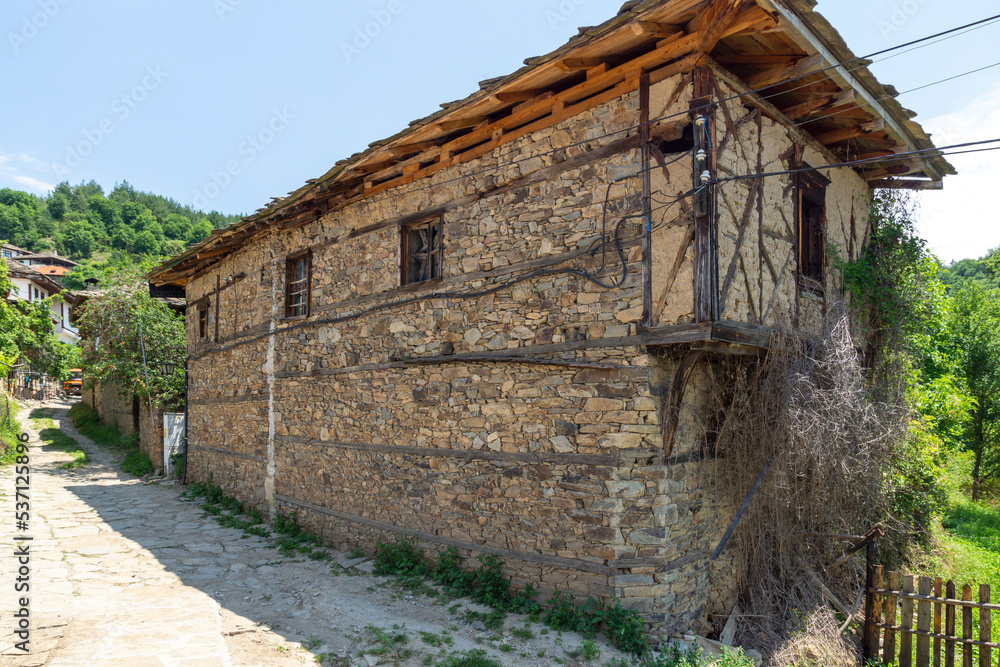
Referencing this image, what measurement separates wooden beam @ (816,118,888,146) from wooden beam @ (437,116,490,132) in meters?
4.12

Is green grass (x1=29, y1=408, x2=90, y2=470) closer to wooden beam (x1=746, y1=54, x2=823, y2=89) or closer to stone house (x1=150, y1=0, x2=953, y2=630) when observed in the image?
stone house (x1=150, y1=0, x2=953, y2=630)

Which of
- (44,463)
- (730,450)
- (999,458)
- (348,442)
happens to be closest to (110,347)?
(44,463)

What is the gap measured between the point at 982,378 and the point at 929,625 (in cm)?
1125

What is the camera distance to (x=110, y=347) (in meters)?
15.4

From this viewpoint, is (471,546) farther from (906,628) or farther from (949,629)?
(949,629)

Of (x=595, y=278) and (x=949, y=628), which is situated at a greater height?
(x=595, y=278)

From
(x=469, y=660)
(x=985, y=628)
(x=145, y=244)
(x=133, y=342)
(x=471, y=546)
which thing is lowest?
(x=469, y=660)

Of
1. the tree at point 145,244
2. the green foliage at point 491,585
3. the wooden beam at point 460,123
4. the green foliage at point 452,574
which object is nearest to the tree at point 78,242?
the tree at point 145,244

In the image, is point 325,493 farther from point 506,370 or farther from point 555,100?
point 555,100

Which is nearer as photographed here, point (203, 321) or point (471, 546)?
point (471, 546)

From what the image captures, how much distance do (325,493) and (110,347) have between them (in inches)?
A: 427

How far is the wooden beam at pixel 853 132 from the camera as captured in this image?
651 centimetres

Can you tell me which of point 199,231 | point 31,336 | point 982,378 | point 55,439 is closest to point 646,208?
point 982,378

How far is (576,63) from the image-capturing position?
5.31m
